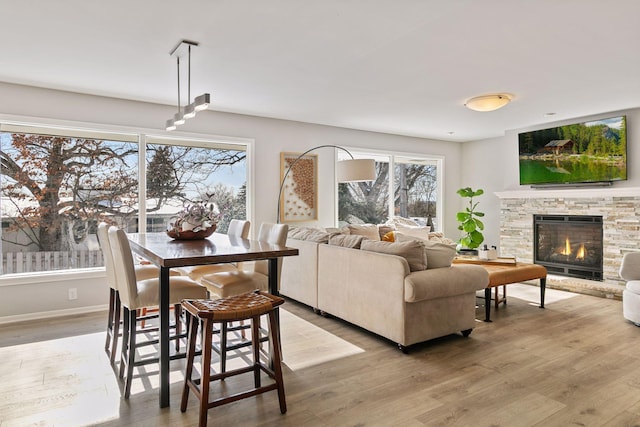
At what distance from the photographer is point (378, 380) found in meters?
2.79

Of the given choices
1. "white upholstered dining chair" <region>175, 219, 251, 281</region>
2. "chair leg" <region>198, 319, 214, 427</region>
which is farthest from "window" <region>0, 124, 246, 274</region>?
"chair leg" <region>198, 319, 214, 427</region>

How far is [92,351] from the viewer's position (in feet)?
10.8

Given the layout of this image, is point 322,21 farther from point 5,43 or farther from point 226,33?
point 5,43

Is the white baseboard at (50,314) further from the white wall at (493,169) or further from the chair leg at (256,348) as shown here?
the white wall at (493,169)

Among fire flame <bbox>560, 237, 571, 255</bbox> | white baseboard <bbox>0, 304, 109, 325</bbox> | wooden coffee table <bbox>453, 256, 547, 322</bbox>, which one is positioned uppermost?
fire flame <bbox>560, 237, 571, 255</bbox>

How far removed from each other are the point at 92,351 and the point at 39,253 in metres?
1.67

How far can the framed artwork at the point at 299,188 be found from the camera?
19.4ft

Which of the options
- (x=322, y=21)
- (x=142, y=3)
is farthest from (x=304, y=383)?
(x=142, y=3)

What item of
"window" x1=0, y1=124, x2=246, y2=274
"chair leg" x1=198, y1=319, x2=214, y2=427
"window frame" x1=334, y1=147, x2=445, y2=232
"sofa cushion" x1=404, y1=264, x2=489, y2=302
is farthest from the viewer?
"window frame" x1=334, y1=147, x2=445, y2=232

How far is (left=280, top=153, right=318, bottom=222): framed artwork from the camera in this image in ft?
19.4

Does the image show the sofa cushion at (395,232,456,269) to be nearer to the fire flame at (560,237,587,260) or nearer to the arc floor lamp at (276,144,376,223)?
the arc floor lamp at (276,144,376,223)

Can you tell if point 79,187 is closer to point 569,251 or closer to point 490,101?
point 490,101

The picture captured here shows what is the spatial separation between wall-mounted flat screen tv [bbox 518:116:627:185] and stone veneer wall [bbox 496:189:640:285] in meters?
0.22

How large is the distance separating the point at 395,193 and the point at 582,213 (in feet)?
9.22
